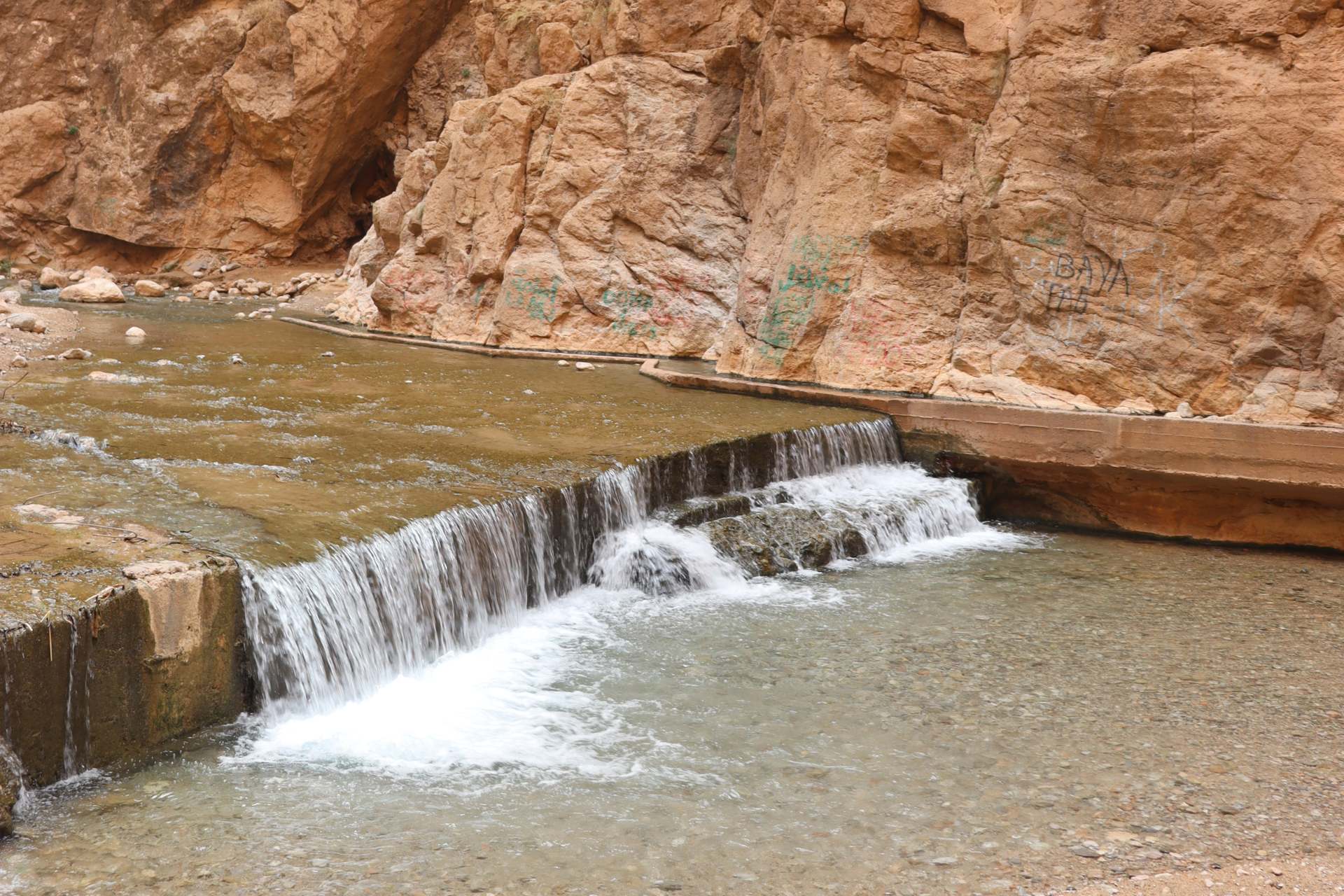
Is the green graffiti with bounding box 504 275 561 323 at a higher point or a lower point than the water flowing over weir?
higher

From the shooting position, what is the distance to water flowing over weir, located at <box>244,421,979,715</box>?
19.0 ft

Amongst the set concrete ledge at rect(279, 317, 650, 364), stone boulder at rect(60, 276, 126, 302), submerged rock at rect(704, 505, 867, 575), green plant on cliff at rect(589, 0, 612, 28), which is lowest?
submerged rock at rect(704, 505, 867, 575)

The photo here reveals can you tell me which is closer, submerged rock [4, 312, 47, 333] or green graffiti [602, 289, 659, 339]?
submerged rock [4, 312, 47, 333]

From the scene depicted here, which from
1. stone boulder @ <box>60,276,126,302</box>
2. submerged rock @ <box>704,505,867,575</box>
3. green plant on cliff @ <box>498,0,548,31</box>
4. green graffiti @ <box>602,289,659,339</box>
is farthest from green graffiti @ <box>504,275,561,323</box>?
stone boulder @ <box>60,276,126,302</box>

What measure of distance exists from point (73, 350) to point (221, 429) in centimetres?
474

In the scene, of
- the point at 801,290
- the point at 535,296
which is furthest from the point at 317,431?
→ the point at 535,296

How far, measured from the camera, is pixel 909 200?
13.0 meters

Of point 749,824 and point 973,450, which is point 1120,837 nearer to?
point 749,824

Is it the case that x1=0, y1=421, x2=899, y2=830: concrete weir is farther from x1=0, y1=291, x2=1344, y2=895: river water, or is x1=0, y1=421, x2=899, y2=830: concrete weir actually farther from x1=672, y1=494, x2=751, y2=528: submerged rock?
x1=672, y1=494, x2=751, y2=528: submerged rock

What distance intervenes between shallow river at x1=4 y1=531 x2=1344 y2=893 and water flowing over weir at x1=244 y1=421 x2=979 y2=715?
183 mm

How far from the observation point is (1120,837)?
4.56 m

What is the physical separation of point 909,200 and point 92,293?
17.0 m

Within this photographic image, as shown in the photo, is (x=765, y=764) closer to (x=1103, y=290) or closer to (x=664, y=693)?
(x=664, y=693)

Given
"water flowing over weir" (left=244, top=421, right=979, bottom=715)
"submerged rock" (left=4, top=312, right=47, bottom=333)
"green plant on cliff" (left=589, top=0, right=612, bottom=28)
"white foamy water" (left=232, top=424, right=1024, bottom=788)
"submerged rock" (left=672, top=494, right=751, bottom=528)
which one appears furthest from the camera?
"green plant on cliff" (left=589, top=0, right=612, bottom=28)
